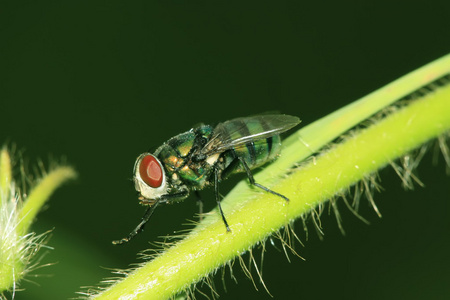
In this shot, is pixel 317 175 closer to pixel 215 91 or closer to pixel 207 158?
pixel 207 158

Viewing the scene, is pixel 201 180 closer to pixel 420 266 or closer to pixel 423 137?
pixel 423 137

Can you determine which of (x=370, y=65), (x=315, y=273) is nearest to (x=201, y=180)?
(x=315, y=273)

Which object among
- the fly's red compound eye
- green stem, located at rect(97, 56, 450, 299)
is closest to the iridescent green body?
the fly's red compound eye

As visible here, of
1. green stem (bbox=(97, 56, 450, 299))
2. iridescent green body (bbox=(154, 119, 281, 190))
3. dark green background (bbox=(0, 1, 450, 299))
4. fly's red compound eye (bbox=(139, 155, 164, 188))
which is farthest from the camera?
dark green background (bbox=(0, 1, 450, 299))

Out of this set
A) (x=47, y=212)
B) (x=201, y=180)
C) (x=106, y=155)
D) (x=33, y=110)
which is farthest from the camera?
(x=33, y=110)

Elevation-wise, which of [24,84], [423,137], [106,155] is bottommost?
[423,137]

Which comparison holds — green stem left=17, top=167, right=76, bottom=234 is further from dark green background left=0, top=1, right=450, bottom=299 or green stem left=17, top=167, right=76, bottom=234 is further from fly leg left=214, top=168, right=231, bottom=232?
dark green background left=0, top=1, right=450, bottom=299
